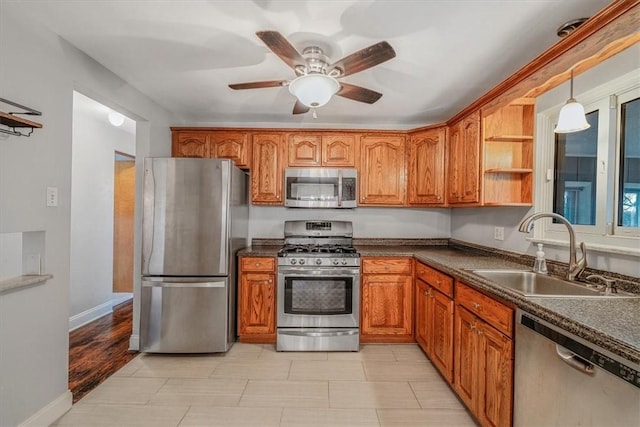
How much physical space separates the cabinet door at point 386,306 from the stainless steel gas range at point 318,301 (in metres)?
0.14

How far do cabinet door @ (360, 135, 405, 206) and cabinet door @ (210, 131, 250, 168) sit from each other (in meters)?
1.27

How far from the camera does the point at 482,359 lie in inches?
70.4

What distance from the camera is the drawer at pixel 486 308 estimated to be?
5.15 ft

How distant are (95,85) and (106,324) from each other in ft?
8.64

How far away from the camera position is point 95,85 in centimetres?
227

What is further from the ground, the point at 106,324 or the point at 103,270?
the point at 103,270

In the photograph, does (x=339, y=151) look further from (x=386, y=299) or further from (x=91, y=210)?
(x=91, y=210)

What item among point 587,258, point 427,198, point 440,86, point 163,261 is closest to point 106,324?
point 163,261

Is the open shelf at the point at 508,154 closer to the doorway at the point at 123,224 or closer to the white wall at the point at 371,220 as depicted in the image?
the white wall at the point at 371,220

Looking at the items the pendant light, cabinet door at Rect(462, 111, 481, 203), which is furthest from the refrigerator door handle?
the pendant light

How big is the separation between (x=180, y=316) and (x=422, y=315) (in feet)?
7.10

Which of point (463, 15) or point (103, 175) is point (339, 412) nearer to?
point (463, 15)

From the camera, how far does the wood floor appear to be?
238 cm

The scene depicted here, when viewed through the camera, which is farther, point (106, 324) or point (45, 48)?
point (106, 324)
